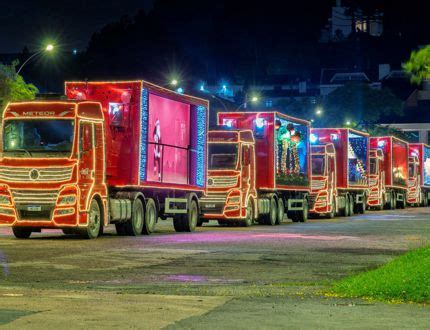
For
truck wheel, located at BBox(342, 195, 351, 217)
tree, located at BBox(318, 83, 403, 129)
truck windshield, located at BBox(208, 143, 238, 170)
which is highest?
tree, located at BBox(318, 83, 403, 129)

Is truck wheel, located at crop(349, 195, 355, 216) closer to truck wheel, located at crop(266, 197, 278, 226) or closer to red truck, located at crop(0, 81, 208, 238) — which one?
truck wheel, located at crop(266, 197, 278, 226)

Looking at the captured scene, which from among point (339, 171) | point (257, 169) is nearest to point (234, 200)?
point (257, 169)

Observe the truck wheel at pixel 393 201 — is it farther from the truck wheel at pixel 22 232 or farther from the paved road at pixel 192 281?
the truck wheel at pixel 22 232

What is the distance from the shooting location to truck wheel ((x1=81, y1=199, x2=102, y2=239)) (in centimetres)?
2794

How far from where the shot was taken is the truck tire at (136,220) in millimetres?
30312

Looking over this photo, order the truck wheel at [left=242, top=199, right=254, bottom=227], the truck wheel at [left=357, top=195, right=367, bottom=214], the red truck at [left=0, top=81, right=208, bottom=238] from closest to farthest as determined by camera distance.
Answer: the red truck at [left=0, top=81, right=208, bottom=238] → the truck wheel at [left=242, top=199, right=254, bottom=227] → the truck wheel at [left=357, top=195, right=367, bottom=214]

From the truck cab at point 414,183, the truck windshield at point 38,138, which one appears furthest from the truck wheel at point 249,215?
the truck cab at point 414,183

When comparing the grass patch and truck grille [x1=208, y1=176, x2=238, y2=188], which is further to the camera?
truck grille [x1=208, y1=176, x2=238, y2=188]

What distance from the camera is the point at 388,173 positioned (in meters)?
67.9

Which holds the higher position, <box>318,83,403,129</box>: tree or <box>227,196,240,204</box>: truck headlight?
<box>318,83,403,129</box>: tree

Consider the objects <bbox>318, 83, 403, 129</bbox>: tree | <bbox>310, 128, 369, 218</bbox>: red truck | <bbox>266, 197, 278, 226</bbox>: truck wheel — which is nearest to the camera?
<bbox>266, 197, 278, 226</bbox>: truck wheel

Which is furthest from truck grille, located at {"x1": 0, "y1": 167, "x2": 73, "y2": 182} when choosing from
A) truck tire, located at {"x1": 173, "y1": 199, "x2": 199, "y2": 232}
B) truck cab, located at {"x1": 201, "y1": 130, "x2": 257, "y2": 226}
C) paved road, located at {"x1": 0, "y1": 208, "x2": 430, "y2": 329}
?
truck cab, located at {"x1": 201, "y1": 130, "x2": 257, "y2": 226}

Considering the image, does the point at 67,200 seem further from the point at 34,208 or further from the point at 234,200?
the point at 234,200

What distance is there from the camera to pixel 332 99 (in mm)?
122688
